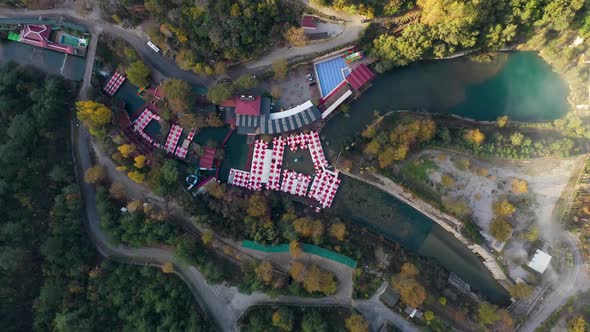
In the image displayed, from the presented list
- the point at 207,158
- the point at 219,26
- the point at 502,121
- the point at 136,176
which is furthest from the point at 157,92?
the point at 502,121

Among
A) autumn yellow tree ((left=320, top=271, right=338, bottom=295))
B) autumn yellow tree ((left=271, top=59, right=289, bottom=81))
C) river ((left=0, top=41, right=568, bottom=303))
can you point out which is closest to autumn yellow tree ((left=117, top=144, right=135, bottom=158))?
river ((left=0, top=41, right=568, bottom=303))

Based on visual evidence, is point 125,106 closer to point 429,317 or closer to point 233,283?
point 233,283

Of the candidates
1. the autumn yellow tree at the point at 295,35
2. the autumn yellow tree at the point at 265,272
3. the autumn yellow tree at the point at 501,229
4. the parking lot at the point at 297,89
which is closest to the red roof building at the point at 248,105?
the parking lot at the point at 297,89

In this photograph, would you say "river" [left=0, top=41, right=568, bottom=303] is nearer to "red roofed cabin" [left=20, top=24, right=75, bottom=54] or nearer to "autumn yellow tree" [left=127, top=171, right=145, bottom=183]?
"red roofed cabin" [left=20, top=24, right=75, bottom=54]

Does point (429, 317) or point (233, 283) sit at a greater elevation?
point (429, 317)

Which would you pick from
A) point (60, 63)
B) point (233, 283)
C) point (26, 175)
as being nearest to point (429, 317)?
point (233, 283)

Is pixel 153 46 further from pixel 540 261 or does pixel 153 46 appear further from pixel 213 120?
pixel 540 261

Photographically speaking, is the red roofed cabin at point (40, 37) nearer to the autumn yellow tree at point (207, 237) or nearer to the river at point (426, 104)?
the river at point (426, 104)
